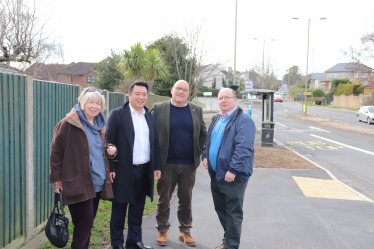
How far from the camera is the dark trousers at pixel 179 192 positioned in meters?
4.04

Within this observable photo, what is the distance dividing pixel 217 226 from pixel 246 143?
173 cm

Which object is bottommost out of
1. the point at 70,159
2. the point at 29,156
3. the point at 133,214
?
the point at 133,214

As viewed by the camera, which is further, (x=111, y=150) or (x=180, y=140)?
(x=180, y=140)

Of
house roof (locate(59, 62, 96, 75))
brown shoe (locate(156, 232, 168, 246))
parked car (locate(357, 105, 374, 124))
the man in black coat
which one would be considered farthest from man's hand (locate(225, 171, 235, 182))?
house roof (locate(59, 62, 96, 75))

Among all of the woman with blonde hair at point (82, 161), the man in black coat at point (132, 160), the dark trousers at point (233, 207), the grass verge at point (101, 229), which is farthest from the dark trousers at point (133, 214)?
the dark trousers at point (233, 207)

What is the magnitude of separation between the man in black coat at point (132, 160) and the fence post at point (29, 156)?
0.93 m

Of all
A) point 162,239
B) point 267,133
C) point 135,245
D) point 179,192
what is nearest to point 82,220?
point 135,245

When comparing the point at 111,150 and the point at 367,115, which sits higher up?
the point at 111,150

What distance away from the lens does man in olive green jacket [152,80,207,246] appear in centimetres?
400

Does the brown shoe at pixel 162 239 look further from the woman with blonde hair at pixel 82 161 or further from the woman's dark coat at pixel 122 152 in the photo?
the woman with blonde hair at pixel 82 161

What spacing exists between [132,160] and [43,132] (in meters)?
1.37

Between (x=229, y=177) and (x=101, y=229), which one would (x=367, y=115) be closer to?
(x=229, y=177)

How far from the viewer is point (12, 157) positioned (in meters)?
3.31

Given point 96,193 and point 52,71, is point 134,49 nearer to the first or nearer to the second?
point 96,193
